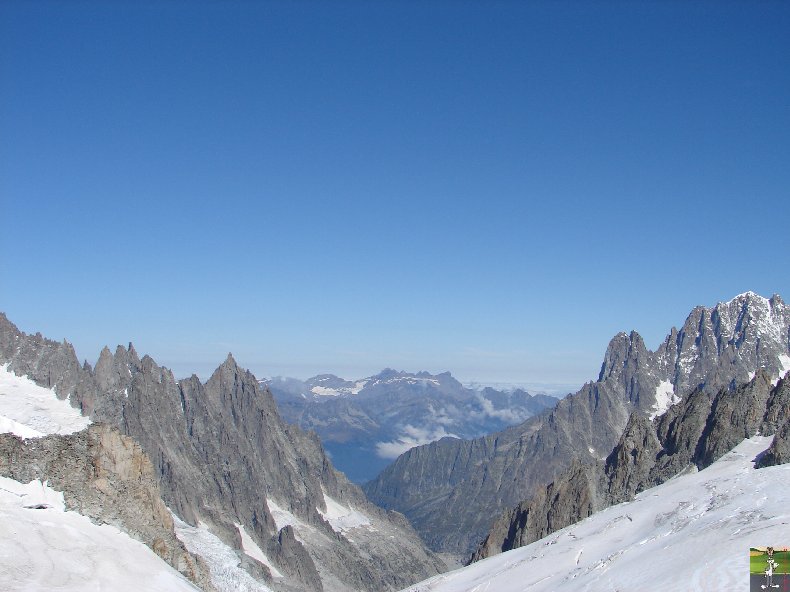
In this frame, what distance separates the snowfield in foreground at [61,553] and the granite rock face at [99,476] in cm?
115

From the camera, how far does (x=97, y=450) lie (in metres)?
62.1

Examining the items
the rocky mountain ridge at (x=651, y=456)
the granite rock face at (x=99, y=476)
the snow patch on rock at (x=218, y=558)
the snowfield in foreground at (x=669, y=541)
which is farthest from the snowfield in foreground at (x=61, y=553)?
the rocky mountain ridge at (x=651, y=456)

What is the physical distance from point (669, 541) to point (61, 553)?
52019 millimetres

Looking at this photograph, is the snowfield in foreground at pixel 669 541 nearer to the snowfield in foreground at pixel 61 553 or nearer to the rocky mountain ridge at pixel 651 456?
the rocky mountain ridge at pixel 651 456

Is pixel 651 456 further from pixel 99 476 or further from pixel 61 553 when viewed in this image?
pixel 61 553

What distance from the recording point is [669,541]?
6731 centimetres

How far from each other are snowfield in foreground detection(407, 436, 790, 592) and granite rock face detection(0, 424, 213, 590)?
118 ft

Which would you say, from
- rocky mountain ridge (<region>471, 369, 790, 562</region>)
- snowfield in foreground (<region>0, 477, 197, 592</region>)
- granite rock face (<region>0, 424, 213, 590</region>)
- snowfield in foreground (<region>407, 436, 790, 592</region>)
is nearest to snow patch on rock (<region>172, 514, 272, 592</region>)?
rocky mountain ridge (<region>471, 369, 790, 562</region>)

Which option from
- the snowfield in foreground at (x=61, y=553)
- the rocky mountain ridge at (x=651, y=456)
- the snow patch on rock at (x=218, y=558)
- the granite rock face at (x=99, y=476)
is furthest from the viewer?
the snow patch on rock at (x=218, y=558)

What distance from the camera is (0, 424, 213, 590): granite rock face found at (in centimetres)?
5341

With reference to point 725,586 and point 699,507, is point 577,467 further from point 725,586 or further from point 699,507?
point 725,586

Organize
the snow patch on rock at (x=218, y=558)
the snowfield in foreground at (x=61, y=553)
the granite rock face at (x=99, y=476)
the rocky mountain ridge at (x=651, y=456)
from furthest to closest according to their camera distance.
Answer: the snow patch on rock at (x=218, y=558) → the rocky mountain ridge at (x=651, y=456) → the granite rock face at (x=99, y=476) → the snowfield in foreground at (x=61, y=553)

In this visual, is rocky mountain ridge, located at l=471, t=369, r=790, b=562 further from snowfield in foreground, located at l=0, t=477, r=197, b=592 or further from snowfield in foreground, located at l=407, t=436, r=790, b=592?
snowfield in foreground, located at l=0, t=477, r=197, b=592

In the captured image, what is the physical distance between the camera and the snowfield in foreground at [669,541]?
176ft
